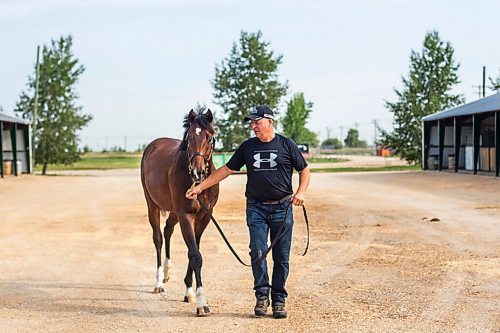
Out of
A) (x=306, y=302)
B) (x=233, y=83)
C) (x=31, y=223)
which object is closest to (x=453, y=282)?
(x=306, y=302)

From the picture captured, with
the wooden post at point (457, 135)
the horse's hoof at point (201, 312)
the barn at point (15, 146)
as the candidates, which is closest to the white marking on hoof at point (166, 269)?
the horse's hoof at point (201, 312)

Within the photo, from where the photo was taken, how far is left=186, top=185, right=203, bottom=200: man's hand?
7480mm

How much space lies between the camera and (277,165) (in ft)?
23.8

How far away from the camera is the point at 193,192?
7.50 metres

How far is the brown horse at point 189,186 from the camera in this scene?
7488 mm

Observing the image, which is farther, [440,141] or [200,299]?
[440,141]

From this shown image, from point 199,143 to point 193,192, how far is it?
1.57ft

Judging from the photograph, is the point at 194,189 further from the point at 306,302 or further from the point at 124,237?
the point at 124,237

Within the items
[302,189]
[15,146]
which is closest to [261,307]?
[302,189]

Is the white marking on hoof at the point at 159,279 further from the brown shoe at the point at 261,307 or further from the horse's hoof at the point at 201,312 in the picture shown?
the brown shoe at the point at 261,307

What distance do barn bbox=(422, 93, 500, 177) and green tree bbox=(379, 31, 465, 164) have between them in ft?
24.4

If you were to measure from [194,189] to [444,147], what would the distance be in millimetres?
36304

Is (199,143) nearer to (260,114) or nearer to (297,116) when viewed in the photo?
(260,114)

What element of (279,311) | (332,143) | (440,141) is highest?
(440,141)
